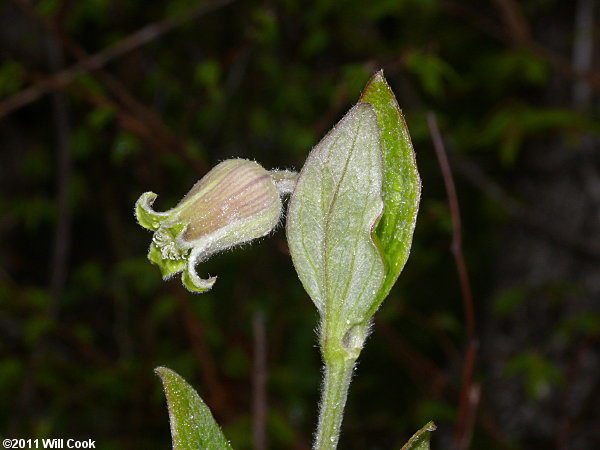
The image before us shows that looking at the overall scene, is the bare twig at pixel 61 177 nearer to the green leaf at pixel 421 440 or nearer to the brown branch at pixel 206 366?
the brown branch at pixel 206 366

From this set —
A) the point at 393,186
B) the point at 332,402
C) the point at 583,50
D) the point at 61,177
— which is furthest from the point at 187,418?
the point at 583,50

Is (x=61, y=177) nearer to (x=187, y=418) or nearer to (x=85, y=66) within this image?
(x=85, y=66)

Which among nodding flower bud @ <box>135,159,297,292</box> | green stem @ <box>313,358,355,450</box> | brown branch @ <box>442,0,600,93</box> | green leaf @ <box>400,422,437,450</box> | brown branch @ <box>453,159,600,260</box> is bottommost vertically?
green leaf @ <box>400,422,437,450</box>

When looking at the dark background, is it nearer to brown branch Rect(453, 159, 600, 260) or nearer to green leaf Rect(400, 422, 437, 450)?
brown branch Rect(453, 159, 600, 260)

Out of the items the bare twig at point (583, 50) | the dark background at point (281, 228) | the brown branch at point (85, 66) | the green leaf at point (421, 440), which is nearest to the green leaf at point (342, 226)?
the green leaf at point (421, 440)

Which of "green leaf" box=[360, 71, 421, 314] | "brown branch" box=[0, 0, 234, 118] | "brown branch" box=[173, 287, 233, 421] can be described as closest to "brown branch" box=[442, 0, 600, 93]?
"brown branch" box=[0, 0, 234, 118]

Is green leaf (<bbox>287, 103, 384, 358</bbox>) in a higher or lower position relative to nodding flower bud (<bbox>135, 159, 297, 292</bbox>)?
lower

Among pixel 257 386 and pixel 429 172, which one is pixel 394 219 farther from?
pixel 429 172
